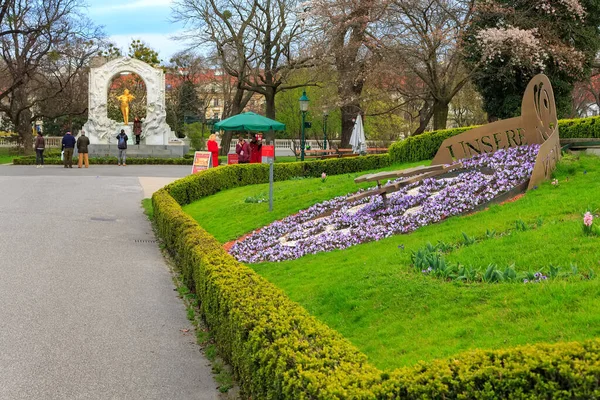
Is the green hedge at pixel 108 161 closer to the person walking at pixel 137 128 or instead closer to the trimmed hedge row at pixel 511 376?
the person walking at pixel 137 128

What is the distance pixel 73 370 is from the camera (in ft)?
19.6

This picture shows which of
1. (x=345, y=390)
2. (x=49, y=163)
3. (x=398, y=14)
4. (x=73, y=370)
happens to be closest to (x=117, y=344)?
(x=73, y=370)

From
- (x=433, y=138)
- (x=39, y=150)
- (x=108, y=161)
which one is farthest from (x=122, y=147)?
(x=433, y=138)

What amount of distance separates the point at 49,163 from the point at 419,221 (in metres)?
29.6

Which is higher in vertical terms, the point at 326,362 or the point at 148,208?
the point at 326,362

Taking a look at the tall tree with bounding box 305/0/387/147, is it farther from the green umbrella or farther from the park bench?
the park bench

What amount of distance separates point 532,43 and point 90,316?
1982 cm

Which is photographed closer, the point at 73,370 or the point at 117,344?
the point at 73,370

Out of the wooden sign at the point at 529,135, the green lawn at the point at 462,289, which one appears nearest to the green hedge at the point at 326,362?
the green lawn at the point at 462,289

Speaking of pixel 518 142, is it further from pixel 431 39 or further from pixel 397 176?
pixel 431 39

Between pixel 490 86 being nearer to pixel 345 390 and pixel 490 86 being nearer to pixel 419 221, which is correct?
pixel 419 221

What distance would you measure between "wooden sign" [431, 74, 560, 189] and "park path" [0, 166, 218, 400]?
5.90 metres


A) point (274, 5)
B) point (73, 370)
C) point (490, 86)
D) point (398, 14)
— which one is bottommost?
point (73, 370)

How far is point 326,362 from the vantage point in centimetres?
414
